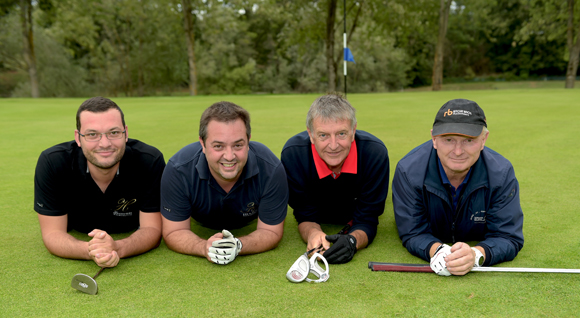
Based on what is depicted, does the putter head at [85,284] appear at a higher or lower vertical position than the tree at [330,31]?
lower

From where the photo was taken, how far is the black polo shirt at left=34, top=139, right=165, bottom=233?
3818 millimetres

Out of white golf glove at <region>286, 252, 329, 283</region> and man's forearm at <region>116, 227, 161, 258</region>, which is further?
man's forearm at <region>116, 227, 161, 258</region>

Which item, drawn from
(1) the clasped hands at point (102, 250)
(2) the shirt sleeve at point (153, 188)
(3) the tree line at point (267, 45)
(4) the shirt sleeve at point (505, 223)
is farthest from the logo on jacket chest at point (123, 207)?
(3) the tree line at point (267, 45)

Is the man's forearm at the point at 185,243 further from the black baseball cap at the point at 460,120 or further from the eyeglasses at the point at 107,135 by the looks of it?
the black baseball cap at the point at 460,120

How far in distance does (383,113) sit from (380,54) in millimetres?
36040

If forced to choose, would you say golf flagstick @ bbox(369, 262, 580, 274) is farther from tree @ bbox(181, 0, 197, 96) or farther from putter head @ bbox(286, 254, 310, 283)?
tree @ bbox(181, 0, 197, 96)

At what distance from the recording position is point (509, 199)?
12.0 ft

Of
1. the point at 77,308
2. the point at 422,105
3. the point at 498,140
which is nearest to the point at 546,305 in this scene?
the point at 77,308

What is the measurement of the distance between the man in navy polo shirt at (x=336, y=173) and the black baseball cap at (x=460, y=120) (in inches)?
30.2

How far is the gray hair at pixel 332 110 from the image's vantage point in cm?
379

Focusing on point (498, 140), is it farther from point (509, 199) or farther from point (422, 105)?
point (422, 105)

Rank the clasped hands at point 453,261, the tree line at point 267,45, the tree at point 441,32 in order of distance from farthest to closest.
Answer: the tree line at point 267,45
the tree at point 441,32
the clasped hands at point 453,261

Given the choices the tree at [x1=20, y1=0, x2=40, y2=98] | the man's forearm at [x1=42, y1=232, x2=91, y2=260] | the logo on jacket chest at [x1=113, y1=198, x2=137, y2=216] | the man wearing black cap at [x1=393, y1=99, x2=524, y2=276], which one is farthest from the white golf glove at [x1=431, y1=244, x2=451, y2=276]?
the tree at [x1=20, y1=0, x2=40, y2=98]

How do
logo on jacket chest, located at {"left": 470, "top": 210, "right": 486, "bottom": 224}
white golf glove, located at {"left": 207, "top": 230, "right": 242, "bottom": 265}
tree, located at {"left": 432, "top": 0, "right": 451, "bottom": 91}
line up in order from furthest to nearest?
tree, located at {"left": 432, "top": 0, "right": 451, "bottom": 91} < logo on jacket chest, located at {"left": 470, "top": 210, "right": 486, "bottom": 224} < white golf glove, located at {"left": 207, "top": 230, "right": 242, "bottom": 265}
